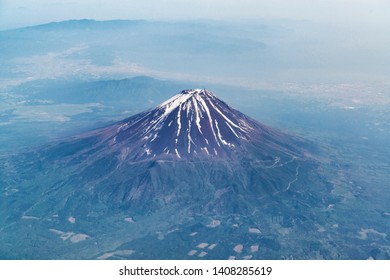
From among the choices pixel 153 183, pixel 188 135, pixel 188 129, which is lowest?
pixel 153 183

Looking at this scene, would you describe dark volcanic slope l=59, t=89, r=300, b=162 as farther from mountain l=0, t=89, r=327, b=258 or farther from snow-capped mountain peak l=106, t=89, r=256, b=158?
mountain l=0, t=89, r=327, b=258

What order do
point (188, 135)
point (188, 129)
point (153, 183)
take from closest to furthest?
point (153, 183)
point (188, 135)
point (188, 129)

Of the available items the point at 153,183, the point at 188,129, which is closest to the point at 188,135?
the point at 188,129

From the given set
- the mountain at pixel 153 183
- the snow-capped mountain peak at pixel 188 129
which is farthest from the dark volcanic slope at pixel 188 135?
the mountain at pixel 153 183

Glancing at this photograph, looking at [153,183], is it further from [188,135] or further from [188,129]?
[188,129]

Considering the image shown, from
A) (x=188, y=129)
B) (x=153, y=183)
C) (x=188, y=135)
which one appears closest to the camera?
(x=153, y=183)

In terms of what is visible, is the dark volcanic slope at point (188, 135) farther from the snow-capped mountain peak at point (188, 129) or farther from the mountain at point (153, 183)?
the mountain at point (153, 183)

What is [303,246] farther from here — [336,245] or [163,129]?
[163,129]

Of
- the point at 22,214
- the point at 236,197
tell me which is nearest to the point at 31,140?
the point at 22,214
